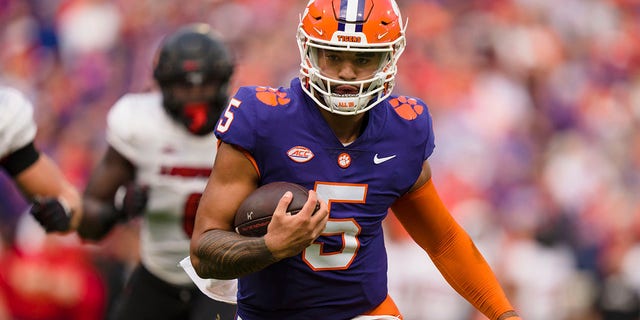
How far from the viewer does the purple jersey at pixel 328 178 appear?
12.1ft

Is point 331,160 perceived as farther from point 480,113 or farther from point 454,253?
point 480,113

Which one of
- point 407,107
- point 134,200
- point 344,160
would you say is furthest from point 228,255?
point 134,200

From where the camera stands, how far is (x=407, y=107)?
399 cm

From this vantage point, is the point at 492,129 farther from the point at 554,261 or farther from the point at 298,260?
the point at 298,260

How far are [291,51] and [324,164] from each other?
277 inches

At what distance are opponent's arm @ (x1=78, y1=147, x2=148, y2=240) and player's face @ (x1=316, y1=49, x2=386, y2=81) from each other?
1716mm

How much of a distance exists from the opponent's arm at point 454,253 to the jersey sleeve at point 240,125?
0.64 m

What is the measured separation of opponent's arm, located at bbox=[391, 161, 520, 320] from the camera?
4.08 metres

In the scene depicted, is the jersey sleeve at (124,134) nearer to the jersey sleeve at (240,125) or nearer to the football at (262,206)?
the jersey sleeve at (240,125)

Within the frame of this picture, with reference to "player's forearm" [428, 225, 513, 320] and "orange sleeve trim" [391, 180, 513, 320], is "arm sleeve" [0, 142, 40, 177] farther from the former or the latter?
"player's forearm" [428, 225, 513, 320]

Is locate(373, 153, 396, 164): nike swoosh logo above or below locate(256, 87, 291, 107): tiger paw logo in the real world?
below

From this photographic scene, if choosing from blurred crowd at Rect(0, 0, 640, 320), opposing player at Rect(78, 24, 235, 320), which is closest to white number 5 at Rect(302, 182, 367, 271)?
opposing player at Rect(78, 24, 235, 320)

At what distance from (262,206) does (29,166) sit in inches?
59.9

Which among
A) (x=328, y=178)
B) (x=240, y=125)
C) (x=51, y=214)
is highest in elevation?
(x=240, y=125)
